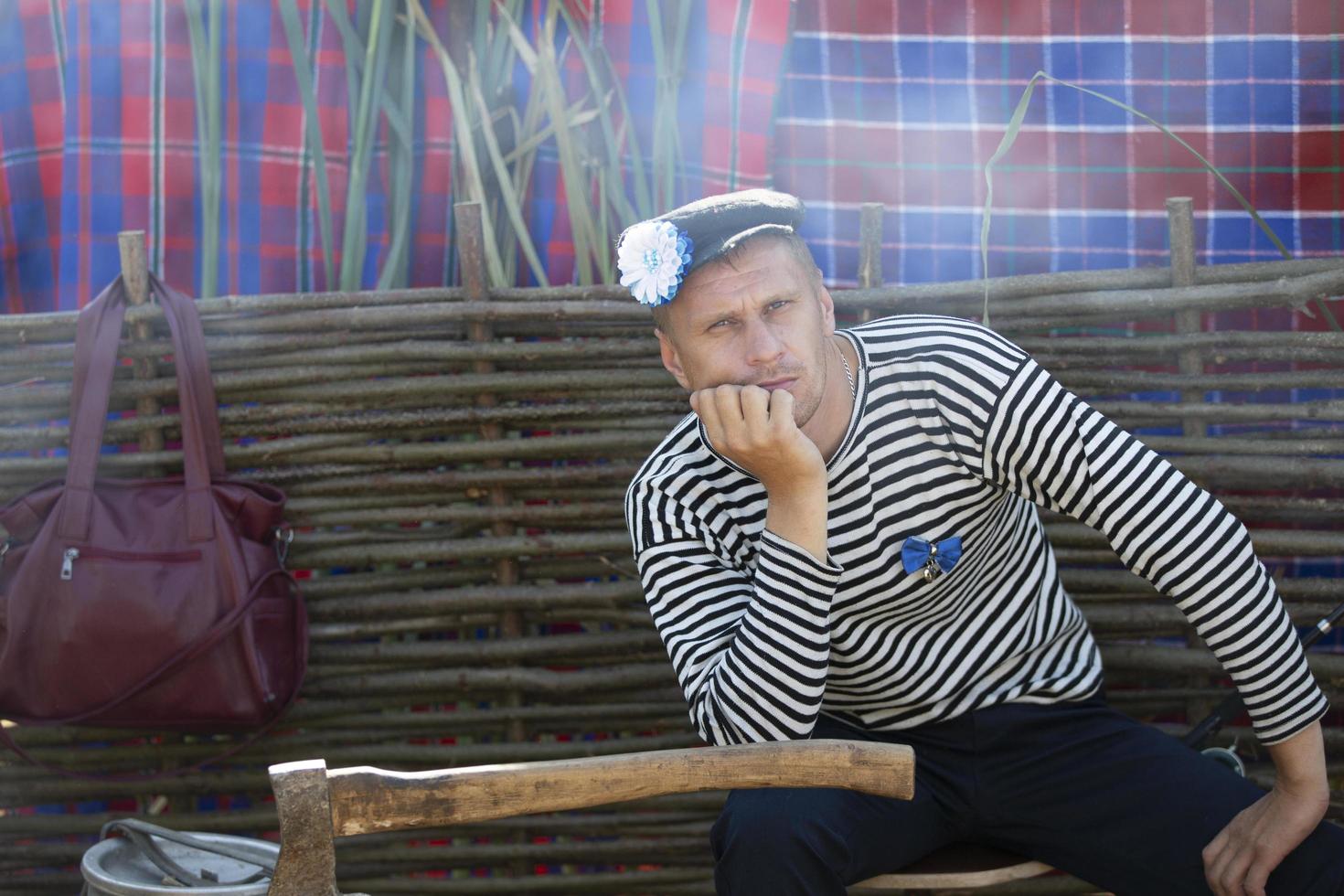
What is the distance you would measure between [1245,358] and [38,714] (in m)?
2.63

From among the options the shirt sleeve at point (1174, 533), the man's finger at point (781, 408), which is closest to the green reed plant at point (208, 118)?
the man's finger at point (781, 408)

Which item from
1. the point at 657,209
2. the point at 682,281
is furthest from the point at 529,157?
the point at 682,281

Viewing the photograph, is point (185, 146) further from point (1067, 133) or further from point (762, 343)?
point (1067, 133)

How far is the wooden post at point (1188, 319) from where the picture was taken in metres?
2.72

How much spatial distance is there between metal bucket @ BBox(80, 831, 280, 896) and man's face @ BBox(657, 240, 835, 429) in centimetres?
107

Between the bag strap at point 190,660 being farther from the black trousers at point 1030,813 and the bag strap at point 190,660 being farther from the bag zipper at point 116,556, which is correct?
the black trousers at point 1030,813

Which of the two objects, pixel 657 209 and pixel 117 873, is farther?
pixel 657 209

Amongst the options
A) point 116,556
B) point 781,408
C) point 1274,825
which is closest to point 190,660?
point 116,556

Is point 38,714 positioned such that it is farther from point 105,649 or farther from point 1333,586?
point 1333,586

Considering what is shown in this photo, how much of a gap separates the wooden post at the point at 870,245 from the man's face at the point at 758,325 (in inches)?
30.6

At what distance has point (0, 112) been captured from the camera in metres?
3.16

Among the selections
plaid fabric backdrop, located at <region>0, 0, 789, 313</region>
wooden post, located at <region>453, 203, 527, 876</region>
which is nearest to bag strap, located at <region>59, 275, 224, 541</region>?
plaid fabric backdrop, located at <region>0, 0, 789, 313</region>

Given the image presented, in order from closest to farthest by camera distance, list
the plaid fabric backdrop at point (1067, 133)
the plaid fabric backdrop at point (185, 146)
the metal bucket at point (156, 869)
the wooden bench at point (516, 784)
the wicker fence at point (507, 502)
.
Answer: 1. the wooden bench at point (516, 784)
2. the metal bucket at point (156, 869)
3. the wicker fence at point (507, 502)
4. the plaid fabric backdrop at point (1067, 133)
5. the plaid fabric backdrop at point (185, 146)

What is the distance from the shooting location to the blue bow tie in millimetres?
2082
